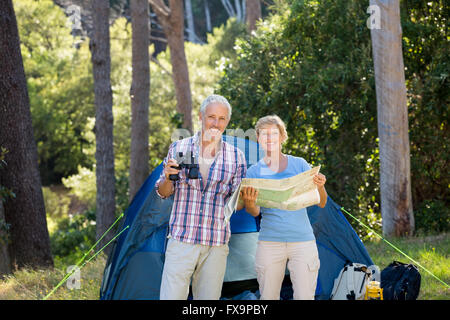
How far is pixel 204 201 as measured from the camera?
126 inches

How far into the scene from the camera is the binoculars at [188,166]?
310 centimetres

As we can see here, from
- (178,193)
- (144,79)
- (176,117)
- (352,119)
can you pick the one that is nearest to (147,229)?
(178,193)

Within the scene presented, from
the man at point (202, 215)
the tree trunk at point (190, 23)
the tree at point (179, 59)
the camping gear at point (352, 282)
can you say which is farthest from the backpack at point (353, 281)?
the tree trunk at point (190, 23)

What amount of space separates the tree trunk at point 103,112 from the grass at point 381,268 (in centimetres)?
251

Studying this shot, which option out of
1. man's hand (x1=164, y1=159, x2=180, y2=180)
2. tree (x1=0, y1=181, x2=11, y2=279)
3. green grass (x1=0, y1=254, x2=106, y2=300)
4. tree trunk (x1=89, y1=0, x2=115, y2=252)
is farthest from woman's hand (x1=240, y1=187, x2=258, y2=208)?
tree trunk (x1=89, y1=0, x2=115, y2=252)

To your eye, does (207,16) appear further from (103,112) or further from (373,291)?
(373,291)

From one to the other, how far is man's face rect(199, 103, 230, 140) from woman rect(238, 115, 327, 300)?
0.27 m

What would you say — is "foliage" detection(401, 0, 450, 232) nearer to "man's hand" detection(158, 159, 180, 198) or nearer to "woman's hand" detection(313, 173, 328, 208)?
"woman's hand" detection(313, 173, 328, 208)

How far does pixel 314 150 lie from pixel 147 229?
16.4 feet

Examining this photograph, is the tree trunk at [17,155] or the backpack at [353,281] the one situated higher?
the tree trunk at [17,155]

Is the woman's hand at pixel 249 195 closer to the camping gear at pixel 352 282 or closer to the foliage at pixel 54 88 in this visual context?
the camping gear at pixel 352 282

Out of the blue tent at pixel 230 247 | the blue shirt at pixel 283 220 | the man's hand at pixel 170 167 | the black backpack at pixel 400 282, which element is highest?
the man's hand at pixel 170 167
